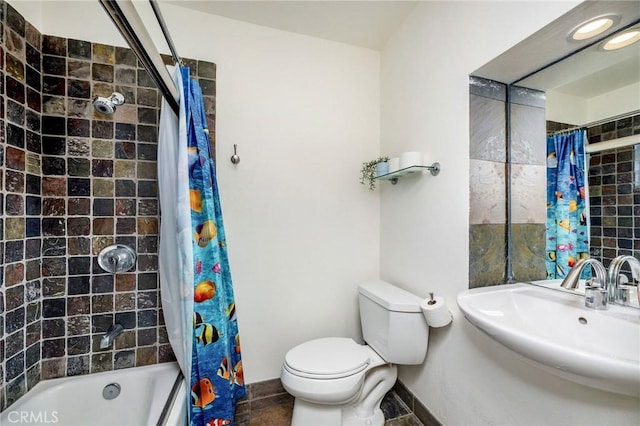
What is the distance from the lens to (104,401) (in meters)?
1.29

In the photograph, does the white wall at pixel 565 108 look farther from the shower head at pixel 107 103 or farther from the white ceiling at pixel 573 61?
the shower head at pixel 107 103

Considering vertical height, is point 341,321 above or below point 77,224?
below

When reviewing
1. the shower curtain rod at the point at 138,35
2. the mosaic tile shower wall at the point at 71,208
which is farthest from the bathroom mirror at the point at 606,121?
the mosaic tile shower wall at the point at 71,208

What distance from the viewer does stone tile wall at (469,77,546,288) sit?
3.94ft

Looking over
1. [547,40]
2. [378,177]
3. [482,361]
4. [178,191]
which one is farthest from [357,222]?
[547,40]

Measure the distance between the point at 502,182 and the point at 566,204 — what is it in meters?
0.25

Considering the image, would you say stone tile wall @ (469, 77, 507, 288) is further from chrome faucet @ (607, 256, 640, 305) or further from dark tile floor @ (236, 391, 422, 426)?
dark tile floor @ (236, 391, 422, 426)

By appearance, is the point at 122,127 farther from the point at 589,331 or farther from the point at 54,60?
the point at 589,331

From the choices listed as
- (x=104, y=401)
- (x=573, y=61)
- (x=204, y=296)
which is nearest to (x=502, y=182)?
(x=573, y=61)

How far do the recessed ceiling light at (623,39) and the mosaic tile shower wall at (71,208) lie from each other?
198 cm

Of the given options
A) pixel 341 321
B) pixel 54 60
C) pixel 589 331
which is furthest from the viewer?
pixel 341 321

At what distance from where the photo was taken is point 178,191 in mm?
1170

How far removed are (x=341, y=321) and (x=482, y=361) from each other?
2.94ft

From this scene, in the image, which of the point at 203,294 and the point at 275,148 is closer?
the point at 203,294
